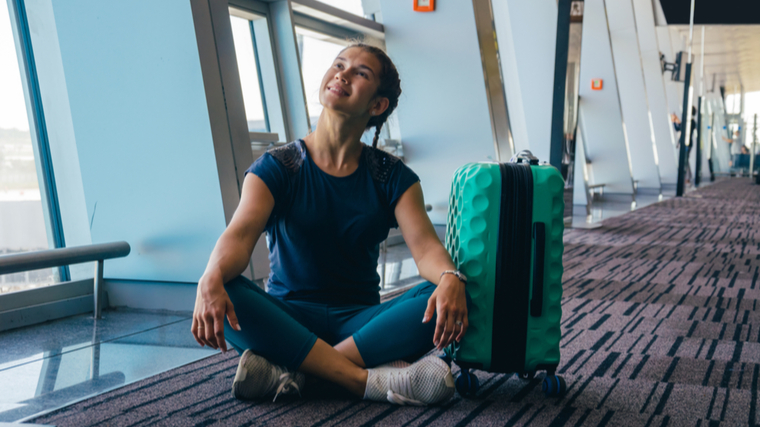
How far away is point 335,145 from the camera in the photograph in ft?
5.22

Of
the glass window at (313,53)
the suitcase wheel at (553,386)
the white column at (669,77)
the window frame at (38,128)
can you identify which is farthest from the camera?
the white column at (669,77)

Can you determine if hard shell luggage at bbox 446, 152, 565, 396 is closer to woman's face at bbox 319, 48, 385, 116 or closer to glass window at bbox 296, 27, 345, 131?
woman's face at bbox 319, 48, 385, 116

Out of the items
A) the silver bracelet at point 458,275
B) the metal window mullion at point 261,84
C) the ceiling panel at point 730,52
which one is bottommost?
the silver bracelet at point 458,275

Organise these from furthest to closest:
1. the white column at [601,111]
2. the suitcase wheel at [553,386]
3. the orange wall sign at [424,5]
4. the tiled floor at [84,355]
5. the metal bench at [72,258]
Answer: the white column at [601,111] → the orange wall sign at [424,5] → the metal bench at [72,258] → the tiled floor at [84,355] → the suitcase wheel at [553,386]

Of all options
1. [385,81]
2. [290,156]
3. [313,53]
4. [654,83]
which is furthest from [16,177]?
[654,83]

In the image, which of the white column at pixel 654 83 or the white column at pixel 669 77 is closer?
the white column at pixel 654 83

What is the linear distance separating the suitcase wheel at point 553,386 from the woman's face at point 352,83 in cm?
84

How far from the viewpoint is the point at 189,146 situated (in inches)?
96.8

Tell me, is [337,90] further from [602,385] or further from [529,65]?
[529,65]

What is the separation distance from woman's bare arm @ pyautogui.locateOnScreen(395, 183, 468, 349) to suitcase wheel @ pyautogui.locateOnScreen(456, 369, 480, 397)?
0.14 meters

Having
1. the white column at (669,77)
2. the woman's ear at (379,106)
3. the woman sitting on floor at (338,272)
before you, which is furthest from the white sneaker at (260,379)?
the white column at (669,77)

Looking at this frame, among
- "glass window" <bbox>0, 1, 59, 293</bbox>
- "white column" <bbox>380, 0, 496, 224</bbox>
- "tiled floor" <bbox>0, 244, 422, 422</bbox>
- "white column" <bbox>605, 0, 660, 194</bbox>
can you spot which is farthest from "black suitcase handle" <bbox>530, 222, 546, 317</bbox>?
"white column" <bbox>605, 0, 660, 194</bbox>

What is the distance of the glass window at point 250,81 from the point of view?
396 centimetres

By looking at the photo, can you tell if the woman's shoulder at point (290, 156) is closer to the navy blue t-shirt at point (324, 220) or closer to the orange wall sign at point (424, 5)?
the navy blue t-shirt at point (324, 220)
